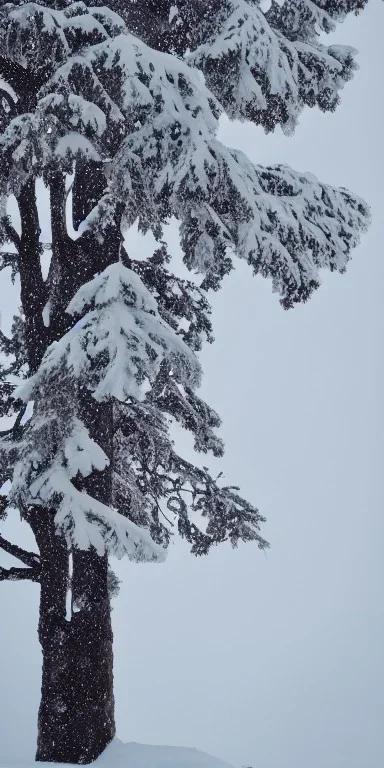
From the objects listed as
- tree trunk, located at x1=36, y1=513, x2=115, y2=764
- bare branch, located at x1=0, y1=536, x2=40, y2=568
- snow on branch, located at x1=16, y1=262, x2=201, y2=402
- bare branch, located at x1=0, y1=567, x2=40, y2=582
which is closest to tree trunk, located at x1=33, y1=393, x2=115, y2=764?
tree trunk, located at x1=36, y1=513, x2=115, y2=764

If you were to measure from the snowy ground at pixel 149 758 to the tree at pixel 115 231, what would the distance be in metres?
0.19

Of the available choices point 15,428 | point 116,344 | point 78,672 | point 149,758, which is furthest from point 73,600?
point 116,344

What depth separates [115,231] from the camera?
7.61 metres

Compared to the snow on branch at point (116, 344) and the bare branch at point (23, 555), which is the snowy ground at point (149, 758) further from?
the snow on branch at point (116, 344)

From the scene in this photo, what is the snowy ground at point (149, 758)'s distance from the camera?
21.0ft

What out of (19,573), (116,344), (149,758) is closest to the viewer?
(116,344)

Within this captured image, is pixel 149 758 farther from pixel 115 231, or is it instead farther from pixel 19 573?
pixel 115 231

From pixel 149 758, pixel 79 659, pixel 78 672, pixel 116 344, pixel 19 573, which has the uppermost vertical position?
pixel 116 344

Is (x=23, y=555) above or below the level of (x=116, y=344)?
below

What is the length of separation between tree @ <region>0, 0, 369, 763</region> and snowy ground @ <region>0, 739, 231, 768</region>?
7.5 inches

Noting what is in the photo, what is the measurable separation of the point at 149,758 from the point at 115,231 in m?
5.21

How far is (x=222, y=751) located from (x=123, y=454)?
128 metres

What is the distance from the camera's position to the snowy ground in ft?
21.0

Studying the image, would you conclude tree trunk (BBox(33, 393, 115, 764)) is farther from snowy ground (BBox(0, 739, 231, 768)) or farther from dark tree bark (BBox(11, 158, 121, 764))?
snowy ground (BBox(0, 739, 231, 768))
